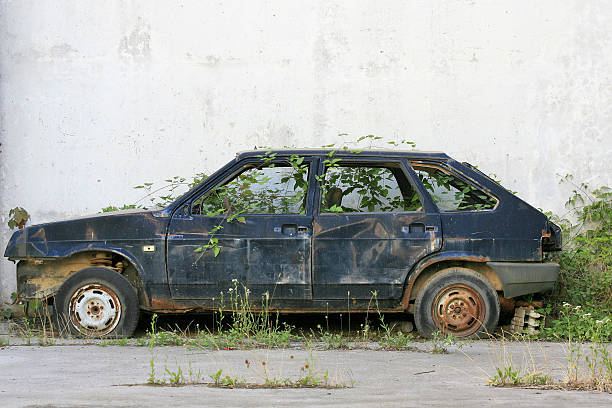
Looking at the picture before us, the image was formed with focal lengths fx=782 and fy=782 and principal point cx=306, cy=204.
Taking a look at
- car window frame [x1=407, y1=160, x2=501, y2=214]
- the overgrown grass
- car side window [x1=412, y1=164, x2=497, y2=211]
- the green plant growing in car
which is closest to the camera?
car window frame [x1=407, y1=160, x2=501, y2=214]

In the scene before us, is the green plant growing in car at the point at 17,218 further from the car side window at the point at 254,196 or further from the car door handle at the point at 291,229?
the car door handle at the point at 291,229

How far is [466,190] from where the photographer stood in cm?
735

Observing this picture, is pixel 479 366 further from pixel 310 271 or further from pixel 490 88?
pixel 490 88

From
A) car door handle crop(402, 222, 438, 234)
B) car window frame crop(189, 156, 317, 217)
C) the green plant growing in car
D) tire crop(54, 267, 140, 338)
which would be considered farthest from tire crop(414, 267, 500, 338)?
the green plant growing in car

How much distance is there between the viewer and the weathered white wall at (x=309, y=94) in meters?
9.59

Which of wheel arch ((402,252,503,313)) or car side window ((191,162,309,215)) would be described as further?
car side window ((191,162,309,215))

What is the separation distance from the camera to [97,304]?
716cm

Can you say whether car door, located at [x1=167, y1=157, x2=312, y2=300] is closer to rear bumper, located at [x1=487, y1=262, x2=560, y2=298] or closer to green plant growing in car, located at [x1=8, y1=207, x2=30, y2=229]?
rear bumper, located at [x1=487, y1=262, x2=560, y2=298]

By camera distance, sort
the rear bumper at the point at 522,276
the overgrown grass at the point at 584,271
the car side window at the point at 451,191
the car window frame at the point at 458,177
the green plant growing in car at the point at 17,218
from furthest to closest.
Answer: the green plant growing in car at the point at 17,218, the overgrown grass at the point at 584,271, the car side window at the point at 451,191, the car window frame at the point at 458,177, the rear bumper at the point at 522,276

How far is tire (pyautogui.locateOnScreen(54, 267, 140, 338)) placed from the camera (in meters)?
7.12

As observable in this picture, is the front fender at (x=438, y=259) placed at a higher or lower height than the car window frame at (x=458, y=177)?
lower

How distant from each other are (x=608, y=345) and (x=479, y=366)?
6.19 ft

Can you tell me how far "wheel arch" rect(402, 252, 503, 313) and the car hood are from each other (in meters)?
2.31

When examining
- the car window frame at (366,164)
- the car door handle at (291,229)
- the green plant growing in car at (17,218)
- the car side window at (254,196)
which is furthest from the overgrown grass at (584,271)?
the green plant growing in car at (17,218)
